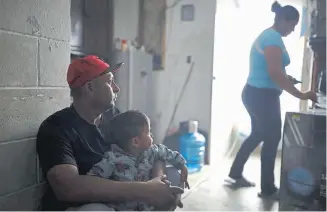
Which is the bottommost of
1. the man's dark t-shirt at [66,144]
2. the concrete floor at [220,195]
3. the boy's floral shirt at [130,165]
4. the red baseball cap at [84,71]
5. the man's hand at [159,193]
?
the concrete floor at [220,195]

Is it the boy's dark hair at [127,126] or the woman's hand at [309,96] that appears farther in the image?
the woman's hand at [309,96]

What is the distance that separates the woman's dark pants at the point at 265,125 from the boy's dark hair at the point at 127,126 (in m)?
0.69

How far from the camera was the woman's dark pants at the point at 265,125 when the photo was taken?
3.94 ft

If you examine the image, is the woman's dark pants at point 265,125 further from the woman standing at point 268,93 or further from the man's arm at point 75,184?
the man's arm at point 75,184

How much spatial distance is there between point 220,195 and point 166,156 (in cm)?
69

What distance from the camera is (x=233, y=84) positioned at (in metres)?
1.50

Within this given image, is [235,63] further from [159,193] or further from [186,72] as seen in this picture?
[159,193]

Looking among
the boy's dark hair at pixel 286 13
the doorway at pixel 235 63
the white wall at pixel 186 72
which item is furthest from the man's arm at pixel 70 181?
the white wall at pixel 186 72

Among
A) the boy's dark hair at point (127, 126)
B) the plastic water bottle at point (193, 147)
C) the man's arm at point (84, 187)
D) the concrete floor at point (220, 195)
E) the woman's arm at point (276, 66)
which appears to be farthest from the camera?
the plastic water bottle at point (193, 147)


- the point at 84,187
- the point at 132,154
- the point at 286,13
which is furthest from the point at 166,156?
the point at 286,13

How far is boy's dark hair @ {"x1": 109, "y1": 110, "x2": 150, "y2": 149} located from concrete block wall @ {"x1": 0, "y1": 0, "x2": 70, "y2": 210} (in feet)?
0.66

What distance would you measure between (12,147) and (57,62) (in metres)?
0.24

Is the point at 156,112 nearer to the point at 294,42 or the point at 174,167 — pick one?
the point at 294,42

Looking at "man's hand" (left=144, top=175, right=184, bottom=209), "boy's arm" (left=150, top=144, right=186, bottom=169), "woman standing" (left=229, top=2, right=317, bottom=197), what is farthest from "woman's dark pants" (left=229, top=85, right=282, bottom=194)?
"man's hand" (left=144, top=175, right=184, bottom=209)
